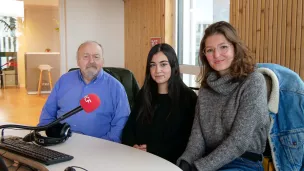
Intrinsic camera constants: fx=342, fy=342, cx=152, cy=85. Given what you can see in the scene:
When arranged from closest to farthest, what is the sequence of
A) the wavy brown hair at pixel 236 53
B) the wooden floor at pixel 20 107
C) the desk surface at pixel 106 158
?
1. the desk surface at pixel 106 158
2. the wavy brown hair at pixel 236 53
3. the wooden floor at pixel 20 107

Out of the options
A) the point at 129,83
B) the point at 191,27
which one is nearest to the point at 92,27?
the point at 191,27

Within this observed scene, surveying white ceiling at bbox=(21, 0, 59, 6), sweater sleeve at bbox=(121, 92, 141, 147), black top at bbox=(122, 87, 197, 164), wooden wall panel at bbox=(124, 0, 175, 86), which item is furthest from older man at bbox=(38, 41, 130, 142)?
white ceiling at bbox=(21, 0, 59, 6)

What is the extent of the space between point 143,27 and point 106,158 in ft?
14.0

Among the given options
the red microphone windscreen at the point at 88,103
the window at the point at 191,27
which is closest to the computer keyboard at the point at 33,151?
the red microphone windscreen at the point at 88,103

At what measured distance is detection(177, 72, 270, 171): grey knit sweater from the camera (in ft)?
6.23

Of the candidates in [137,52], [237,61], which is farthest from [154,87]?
[137,52]

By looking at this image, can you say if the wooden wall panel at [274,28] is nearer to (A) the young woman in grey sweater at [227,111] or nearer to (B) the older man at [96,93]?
(A) the young woman in grey sweater at [227,111]

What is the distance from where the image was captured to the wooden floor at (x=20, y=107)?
20.9ft

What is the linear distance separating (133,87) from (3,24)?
425 inches

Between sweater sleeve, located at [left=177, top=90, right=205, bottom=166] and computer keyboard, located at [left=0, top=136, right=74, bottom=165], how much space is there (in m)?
0.75

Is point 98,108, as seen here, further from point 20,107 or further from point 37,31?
point 37,31

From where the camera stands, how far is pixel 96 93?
275 cm

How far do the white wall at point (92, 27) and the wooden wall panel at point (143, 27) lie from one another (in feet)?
0.60

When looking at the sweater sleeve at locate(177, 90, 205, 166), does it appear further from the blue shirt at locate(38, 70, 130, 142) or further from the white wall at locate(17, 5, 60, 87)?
the white wall at locate(17, 5, 60, 87)
